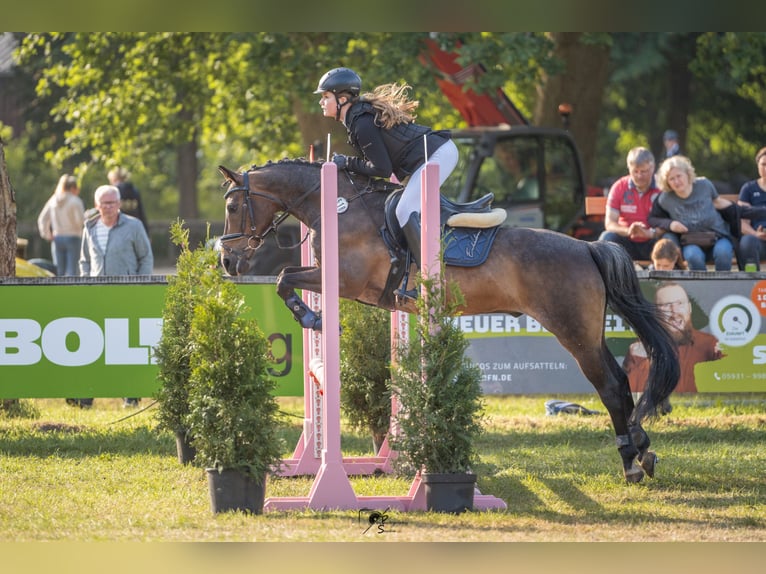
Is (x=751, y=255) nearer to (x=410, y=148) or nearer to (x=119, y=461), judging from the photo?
(x=410, y=148)

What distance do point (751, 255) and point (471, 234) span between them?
5.49 meters

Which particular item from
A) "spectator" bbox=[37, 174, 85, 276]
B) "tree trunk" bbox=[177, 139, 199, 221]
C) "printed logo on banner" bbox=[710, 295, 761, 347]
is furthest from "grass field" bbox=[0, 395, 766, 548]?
"tree trunk" bbox=[177, 139, 199, 221]

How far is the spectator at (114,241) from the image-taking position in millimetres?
11930

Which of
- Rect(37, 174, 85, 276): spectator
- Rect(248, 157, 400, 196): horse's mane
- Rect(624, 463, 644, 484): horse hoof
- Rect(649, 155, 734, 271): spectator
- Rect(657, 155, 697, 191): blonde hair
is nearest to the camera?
Rect(624, 463, 644, 484): horse hoof

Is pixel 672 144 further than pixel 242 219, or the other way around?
pixel 672 144

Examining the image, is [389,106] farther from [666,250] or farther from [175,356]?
[666,250]

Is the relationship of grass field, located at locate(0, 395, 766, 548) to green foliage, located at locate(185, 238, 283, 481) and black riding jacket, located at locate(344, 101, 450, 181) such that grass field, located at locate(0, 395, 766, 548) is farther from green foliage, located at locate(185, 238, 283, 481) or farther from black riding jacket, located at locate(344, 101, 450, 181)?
black riding jacket, located at locate(344, 101, 450, 181)

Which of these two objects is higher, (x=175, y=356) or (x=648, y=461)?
(x=175, y=356)

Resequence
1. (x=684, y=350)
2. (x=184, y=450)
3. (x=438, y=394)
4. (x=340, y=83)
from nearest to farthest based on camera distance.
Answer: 1. (x=438, y=394)
2. (x=340, y=83)
3. (x=184, y=450)
4. (x=684, y=350)

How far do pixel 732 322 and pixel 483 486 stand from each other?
12.9ft

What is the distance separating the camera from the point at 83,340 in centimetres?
1010

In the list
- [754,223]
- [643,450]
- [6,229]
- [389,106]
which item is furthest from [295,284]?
[754,223]

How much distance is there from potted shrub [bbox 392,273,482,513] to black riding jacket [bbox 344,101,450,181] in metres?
1.11

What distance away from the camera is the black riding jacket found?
7336mm
